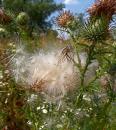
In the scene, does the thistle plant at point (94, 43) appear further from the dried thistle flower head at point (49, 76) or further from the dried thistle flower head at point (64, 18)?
the dried thistle flower head at point (49, 76)

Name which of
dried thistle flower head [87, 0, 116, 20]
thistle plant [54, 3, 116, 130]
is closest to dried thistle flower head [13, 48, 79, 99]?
thistle plant [54, 3, 116, 130]

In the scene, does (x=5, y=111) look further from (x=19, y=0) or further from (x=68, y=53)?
(x=19, y=0)

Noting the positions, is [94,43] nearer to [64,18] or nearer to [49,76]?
[64,18]

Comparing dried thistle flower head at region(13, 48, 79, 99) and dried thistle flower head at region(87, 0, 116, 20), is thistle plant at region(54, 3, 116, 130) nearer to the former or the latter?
dried thistle flower head at region(87, 0, 116, 20)

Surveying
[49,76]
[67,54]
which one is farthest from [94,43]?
[49,76]

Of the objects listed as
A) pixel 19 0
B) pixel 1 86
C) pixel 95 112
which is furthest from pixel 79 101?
pixel 19 0

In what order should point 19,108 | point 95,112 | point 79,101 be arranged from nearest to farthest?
point 19,108, point 79,101, point 95,112
